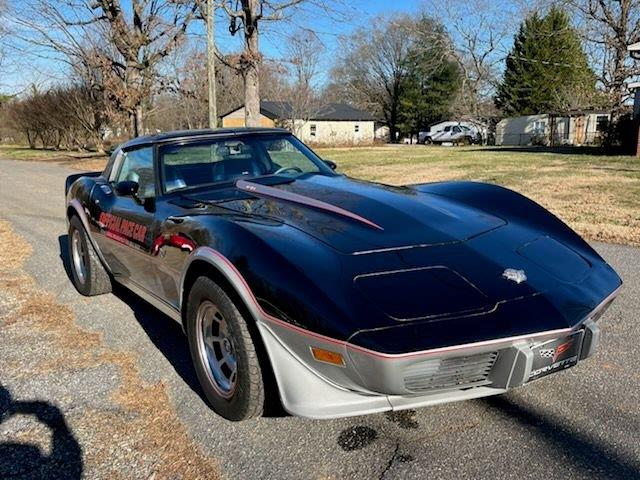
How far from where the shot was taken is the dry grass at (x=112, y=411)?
7.91ft

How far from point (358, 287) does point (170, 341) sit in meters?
2.05

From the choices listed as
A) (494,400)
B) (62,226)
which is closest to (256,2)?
(62,226)

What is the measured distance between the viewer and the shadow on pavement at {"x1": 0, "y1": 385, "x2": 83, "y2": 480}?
7.81 ft

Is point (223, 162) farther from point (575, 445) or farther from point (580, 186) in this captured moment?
point (580, 186)

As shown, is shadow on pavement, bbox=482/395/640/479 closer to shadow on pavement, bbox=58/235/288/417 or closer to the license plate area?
the license plate area

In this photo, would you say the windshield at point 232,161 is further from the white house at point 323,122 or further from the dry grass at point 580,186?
the white house at point 323,122

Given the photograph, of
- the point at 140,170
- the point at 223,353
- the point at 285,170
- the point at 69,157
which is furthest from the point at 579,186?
the point at 69,157

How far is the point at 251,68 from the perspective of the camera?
17.1 meters

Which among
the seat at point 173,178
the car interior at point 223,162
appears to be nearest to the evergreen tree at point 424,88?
the car interior at point 223,162

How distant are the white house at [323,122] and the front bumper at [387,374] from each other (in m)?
48.0

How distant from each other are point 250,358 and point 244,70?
52.4 ft

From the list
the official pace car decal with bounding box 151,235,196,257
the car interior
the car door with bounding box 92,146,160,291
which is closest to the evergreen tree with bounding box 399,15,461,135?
the car interior

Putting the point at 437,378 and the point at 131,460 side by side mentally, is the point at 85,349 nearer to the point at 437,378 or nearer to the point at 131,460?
the point at 131,460

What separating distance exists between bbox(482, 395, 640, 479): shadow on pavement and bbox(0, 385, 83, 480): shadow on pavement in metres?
2.03
